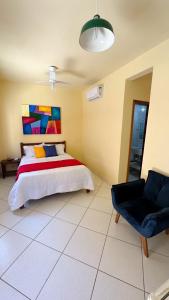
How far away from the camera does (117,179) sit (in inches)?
122

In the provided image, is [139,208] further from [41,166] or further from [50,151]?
[50,151]

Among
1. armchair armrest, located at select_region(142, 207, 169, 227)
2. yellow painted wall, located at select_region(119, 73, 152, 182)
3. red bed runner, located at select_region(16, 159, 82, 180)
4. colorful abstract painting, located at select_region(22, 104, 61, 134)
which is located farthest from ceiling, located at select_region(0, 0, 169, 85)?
armchair armrest, located at select_region(142, 207, 169, 227)

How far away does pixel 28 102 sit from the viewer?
3.91 m

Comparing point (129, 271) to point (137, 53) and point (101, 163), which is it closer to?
point (101, 163)

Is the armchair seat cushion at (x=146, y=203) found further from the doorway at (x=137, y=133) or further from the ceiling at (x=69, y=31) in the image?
the ceiling at (x=69, y=31)

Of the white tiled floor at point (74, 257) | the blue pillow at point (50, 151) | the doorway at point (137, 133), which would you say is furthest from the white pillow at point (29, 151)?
the doorway at point (137, 133)

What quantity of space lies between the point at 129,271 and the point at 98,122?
A: 3.02 metres

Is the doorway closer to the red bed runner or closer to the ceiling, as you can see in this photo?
the ceiling

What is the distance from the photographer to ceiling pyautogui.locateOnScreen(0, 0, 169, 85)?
1.37 meters

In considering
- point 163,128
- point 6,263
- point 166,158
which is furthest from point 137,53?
point 6,263

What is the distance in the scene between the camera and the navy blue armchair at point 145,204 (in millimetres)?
1487

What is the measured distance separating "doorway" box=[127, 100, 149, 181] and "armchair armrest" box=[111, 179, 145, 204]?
1.11 meters

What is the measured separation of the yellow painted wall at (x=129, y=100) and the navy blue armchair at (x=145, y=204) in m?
0.96

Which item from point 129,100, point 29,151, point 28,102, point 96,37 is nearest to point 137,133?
point 129,100
